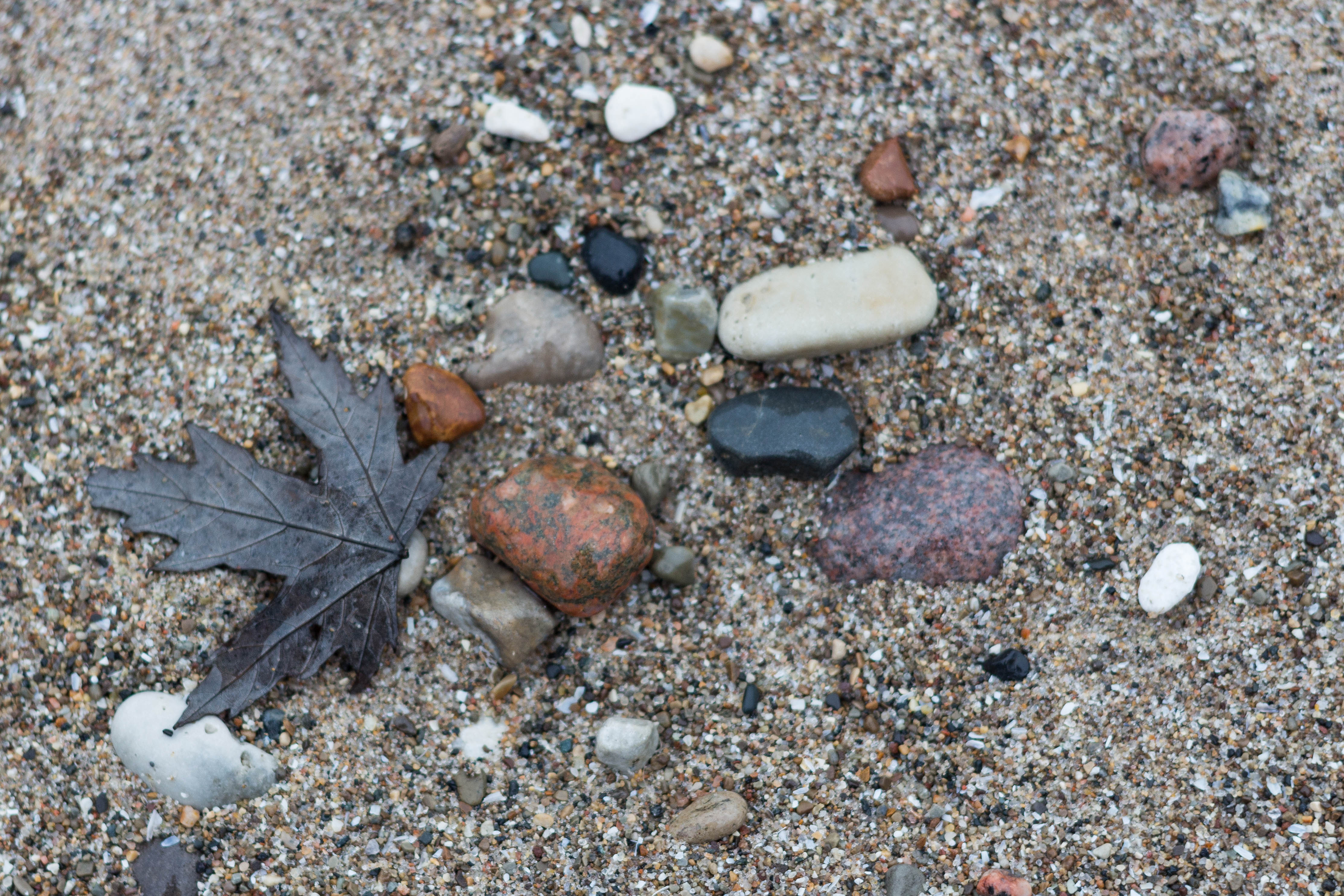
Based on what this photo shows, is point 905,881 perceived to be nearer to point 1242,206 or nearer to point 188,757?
point 188,757

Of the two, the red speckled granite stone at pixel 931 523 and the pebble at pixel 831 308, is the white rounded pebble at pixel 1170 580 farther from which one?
the pebble at pixel 831 308

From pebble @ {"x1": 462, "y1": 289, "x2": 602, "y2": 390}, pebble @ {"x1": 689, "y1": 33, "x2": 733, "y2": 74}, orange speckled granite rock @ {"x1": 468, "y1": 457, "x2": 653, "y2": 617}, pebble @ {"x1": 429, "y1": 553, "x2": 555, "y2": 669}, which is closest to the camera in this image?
orange speckled granite rock @ {"x1": 468, "y1": 457, "x2": 653, "y2": 617}

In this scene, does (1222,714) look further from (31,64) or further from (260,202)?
(31,64)

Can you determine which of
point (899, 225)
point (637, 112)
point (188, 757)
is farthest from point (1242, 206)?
point (188, 757)

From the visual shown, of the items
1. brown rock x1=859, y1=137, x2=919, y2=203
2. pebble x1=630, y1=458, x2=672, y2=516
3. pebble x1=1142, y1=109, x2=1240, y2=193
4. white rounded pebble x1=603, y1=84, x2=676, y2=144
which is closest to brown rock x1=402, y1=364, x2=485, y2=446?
pebble x1=630, y1=458, x2=672, y2=516

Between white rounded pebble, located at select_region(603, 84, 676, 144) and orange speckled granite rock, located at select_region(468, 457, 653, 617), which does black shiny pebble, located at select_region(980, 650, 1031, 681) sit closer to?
orange speckled granite rock, located at select_region(468, 457, 653, 617)

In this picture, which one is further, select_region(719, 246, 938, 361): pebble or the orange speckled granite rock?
select_region(719, 246, 938, 361): pebble

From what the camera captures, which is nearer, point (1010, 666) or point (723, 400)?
point (1010, 666)
